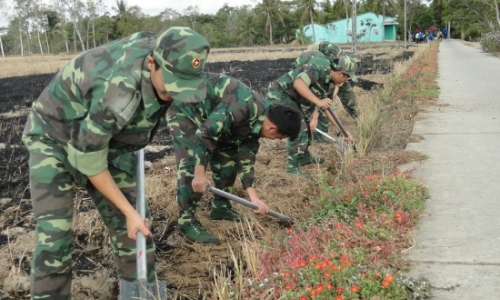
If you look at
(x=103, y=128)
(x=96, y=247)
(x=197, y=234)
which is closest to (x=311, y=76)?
(x=197, y=234)

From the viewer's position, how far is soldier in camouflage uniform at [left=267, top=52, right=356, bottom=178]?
5.31m

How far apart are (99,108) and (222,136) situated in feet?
6.24

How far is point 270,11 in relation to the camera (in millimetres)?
63750

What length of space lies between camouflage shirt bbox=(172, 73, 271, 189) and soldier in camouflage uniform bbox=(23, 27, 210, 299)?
2.79 ft

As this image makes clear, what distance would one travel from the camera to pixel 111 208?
2.63 metres

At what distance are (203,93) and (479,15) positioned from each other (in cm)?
4386

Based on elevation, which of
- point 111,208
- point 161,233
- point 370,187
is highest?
point 111,208

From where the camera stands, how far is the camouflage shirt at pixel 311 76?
17.4 feet

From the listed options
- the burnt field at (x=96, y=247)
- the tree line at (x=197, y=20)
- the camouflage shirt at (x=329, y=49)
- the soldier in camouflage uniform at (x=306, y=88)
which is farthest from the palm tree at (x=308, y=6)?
the burnt field at (x=96, y=247)

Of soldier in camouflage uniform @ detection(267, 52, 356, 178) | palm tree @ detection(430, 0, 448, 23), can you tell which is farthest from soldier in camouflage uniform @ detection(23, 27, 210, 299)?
palm tree @ detection(430, 0, 448, 23)

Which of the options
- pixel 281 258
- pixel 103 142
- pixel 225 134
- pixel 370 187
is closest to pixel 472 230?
pixel 370 187

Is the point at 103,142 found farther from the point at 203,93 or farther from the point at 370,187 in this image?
the point at 370,187

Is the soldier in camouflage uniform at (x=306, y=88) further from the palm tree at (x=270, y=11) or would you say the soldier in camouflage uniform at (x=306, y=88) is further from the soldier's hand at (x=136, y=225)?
the palm tree at (x=270, y=11)

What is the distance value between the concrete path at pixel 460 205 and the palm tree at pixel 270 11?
57.2 metres
